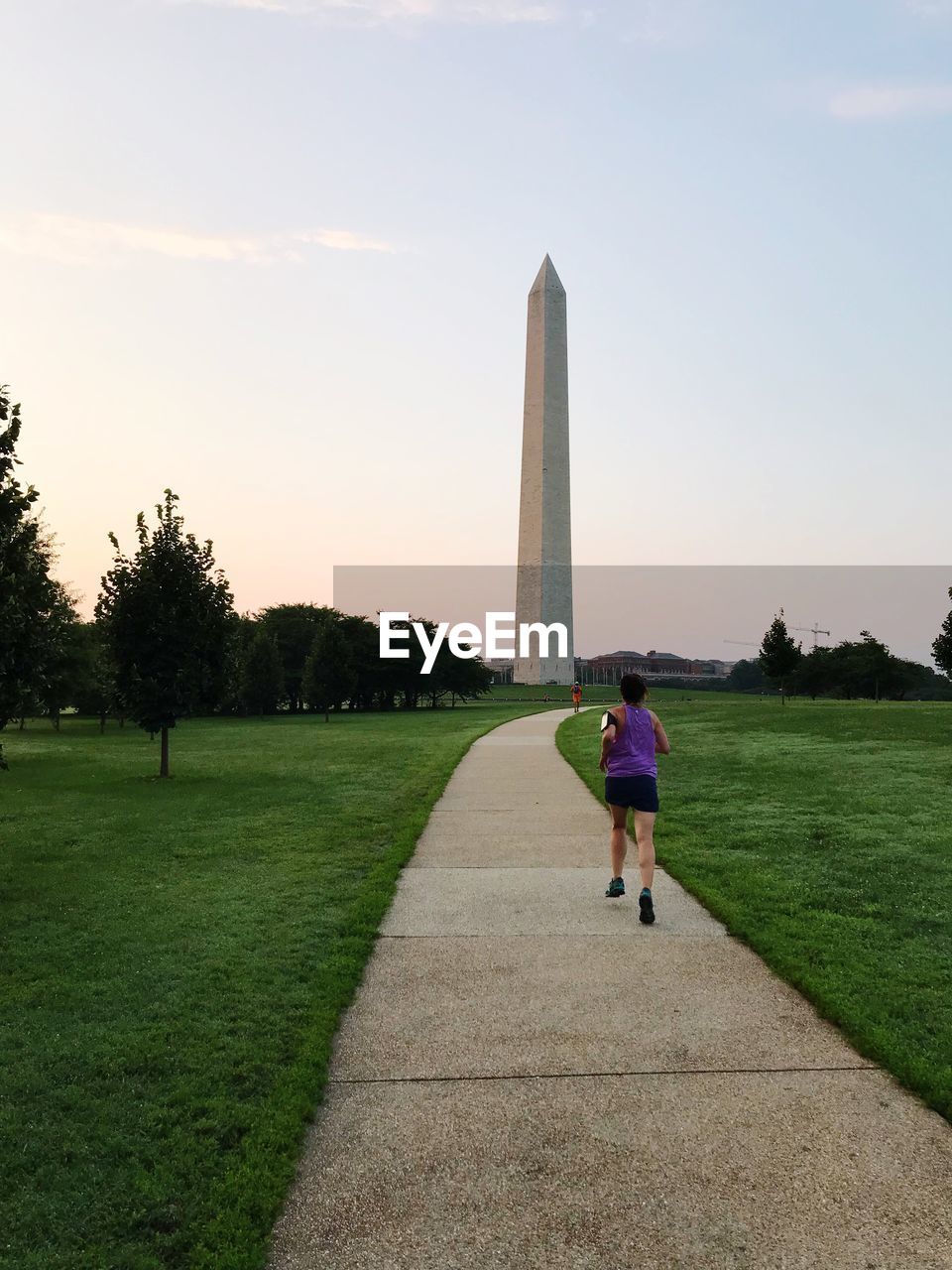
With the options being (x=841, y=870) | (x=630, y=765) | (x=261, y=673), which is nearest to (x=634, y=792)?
(x=630, y=765)

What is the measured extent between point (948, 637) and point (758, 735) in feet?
113

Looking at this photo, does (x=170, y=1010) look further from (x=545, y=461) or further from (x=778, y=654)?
(x=545, y=461)

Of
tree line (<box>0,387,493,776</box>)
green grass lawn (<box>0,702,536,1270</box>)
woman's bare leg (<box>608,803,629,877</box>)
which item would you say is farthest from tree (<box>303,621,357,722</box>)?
woman's bare leg (<box>608,803,629,877</box>)

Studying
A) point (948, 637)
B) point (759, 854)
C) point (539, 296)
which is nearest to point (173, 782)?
point (759, 854)

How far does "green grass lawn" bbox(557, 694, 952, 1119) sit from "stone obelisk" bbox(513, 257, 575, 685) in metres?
47.4

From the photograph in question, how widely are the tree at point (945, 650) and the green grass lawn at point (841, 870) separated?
35471 mm

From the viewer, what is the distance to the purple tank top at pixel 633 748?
24.5ft

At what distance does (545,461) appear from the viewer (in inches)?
2589

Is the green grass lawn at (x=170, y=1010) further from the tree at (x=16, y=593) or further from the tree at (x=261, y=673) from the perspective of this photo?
the tree at (x=261, y=673)

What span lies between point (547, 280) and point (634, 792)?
215 feet

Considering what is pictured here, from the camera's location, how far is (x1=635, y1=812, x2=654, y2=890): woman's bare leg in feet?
23.2

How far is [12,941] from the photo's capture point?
672cm

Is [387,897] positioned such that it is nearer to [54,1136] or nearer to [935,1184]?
[54,1136]

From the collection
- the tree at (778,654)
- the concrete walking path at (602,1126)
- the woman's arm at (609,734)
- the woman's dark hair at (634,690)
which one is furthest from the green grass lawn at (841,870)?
the tree at (778,654)
